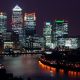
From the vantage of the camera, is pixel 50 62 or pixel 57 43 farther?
pixel 57 43

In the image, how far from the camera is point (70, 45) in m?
58.8

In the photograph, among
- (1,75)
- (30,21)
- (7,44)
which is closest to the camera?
(1,75)

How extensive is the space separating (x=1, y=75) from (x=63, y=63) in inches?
482

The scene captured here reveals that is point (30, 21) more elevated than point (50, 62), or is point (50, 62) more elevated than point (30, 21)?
point (30, 21)

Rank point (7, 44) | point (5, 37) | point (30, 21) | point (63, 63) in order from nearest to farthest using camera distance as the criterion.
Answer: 1. point (63, 63)
2. point (7, 44)
3. point (5, 37)
4. point (30, 21)

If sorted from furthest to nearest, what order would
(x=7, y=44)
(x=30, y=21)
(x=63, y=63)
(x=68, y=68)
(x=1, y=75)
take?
(x=30, y=21) → (x=7, y=44) → (x=63, y=63) → (x=68, y=68) → (x=1, y=75)

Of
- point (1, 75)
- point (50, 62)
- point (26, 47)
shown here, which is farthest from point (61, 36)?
point (1, 75)

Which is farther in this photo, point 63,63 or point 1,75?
point 63,63

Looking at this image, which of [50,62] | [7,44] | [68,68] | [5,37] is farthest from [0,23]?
[68,68]

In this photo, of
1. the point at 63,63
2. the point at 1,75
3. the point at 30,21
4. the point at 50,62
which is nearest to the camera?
the point at 1,75

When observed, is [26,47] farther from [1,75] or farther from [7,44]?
[1,75]

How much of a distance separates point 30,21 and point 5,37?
18.6 feet

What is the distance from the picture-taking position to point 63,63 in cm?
2792

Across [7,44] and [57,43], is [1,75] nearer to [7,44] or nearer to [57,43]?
[7,44]
